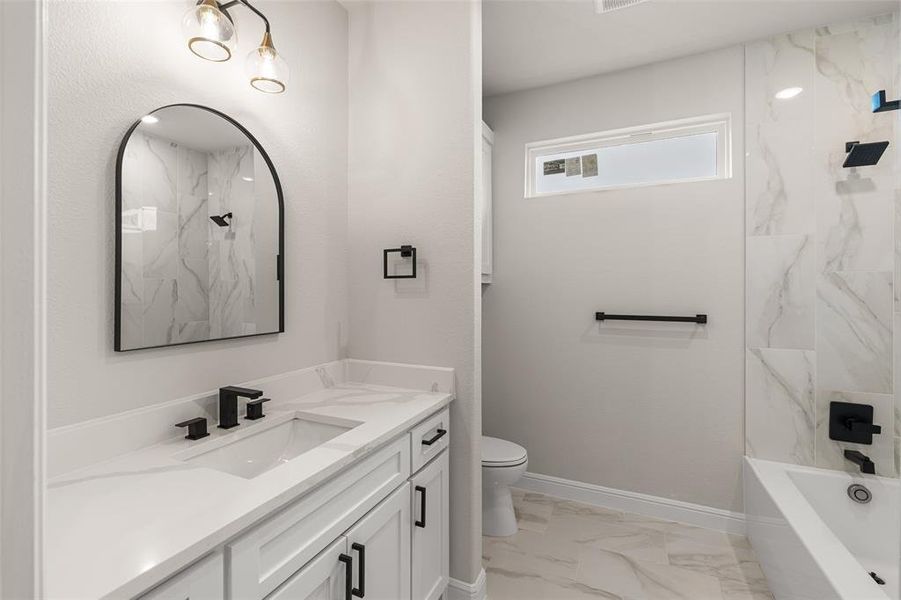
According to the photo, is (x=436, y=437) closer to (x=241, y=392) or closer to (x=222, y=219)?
(x=241, y=392)

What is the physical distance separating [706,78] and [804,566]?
95.8 inches

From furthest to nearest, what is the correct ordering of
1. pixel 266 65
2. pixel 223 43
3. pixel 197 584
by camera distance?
pixel 266 65
pixel 223 43
pixel 197 584

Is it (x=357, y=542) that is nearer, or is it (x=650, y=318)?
(x=357, y=542)

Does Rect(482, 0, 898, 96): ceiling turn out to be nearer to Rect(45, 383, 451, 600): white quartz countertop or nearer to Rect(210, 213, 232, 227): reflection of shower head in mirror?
Rect(210, 213, 232, 227): reflection of shower head in mirror

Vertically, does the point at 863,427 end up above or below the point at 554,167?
below

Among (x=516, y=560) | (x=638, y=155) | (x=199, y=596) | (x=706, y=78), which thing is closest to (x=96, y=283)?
(x=199, y=596)

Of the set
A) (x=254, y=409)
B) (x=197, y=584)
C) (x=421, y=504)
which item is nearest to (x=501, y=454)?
(x=421, y=504)

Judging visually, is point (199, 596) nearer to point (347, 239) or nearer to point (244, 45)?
point (347, 239)

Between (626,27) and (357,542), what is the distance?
2632 millimetres

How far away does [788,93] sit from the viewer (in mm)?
2197

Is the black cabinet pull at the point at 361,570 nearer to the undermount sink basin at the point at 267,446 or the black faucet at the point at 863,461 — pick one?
the undermount sink basin at the point at 267,446

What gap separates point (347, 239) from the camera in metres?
2.00

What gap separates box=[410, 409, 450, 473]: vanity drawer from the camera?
145cm

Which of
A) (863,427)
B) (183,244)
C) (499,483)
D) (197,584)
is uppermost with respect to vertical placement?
(183,244)
